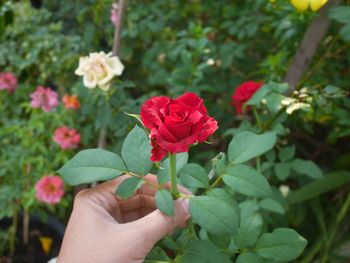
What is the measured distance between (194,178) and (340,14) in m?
0.57

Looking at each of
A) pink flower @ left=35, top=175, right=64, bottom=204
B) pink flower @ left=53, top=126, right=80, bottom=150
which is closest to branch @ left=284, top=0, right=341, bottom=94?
pink flower @ left=53, top=126, right=80, bottom=150

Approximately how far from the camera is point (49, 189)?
1448 mm

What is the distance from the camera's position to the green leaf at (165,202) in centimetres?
68

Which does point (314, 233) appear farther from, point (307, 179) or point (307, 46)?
point (307, 46)

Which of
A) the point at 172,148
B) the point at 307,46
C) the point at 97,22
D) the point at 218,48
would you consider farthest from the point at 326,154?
the point at 172,148

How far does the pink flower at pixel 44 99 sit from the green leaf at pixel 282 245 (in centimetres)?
98

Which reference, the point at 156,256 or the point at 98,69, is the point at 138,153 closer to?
the point at 156,256

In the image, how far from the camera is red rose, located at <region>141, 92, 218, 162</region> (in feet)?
1.95

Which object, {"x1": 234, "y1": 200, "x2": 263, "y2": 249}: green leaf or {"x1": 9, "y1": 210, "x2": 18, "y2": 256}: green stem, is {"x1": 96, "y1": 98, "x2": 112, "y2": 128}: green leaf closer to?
{"x1": 234, "y1": 200, "x2": 263, "y2": 249}: green leaf

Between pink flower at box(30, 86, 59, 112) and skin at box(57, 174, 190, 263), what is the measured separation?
2.58 feet

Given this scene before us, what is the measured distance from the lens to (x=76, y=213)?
0.76 metres

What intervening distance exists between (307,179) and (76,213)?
3.69 ft

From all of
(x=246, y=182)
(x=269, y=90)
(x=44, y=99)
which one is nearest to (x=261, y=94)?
(x=269, y=90)

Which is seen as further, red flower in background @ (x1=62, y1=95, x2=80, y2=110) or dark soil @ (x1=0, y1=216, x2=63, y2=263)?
dark soil @ (x1=0, y1=216, x2=63, y2=263)
